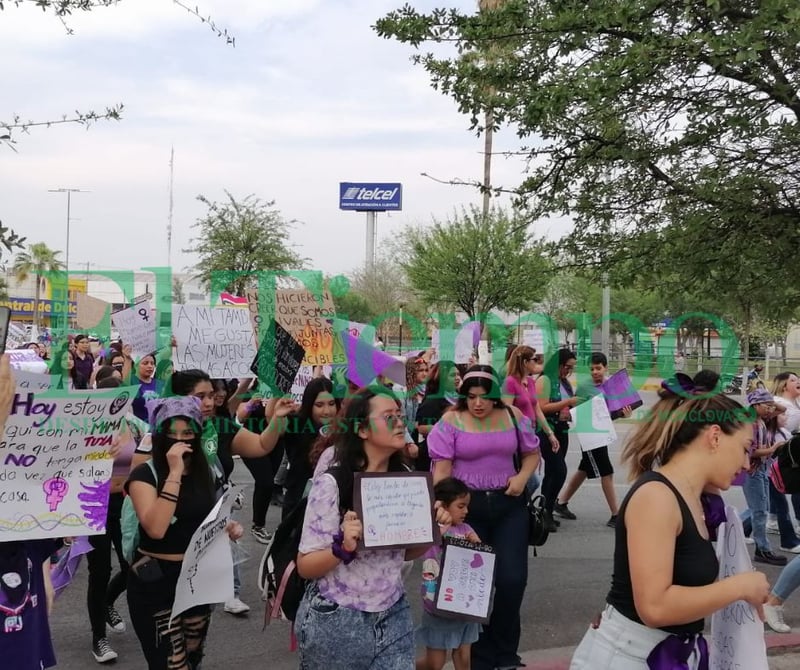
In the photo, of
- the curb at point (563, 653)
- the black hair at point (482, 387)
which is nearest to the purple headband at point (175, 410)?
the black hair at point (482, 387)

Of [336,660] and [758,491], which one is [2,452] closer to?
[336,660]

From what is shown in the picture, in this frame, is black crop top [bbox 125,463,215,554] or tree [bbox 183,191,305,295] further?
tree [bbox 183,191,305,295]

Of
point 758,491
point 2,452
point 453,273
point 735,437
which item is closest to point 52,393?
point 2,452

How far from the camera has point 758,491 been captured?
7203mm

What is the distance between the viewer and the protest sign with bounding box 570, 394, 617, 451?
826 cm

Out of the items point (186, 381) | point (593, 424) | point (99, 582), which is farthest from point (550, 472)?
point (99, 582)

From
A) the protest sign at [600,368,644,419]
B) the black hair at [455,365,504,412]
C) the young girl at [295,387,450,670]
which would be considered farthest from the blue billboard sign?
the young girl at [295,387,450,670]

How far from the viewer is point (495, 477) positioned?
189 inches

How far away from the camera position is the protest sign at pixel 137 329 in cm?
866

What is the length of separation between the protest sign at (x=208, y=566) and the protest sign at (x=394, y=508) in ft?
2.95

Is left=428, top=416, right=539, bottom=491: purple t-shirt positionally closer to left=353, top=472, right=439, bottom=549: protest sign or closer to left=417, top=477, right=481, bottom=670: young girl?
left=417, top=477, right=481, bottom=670: young girl

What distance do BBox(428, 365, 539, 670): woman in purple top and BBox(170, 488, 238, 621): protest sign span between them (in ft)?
4.73

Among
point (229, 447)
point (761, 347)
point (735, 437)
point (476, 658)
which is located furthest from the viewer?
point (761, 347)

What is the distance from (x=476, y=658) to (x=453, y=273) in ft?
73.8
